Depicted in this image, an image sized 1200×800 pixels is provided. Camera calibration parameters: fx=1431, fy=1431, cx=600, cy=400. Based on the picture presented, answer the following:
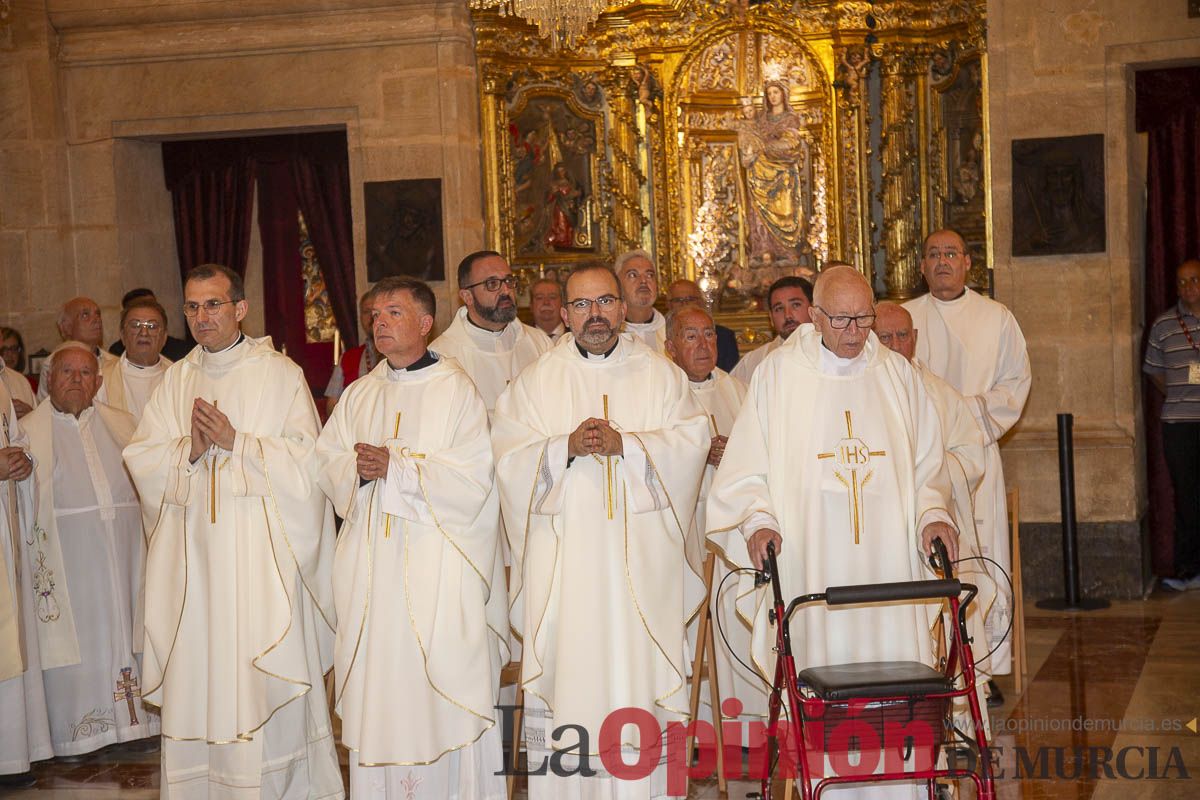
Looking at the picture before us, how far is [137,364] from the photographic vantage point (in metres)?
8.00

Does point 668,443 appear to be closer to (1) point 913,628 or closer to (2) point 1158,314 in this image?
(1) point 913,628

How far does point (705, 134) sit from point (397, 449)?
637cm

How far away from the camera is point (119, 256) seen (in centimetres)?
1095

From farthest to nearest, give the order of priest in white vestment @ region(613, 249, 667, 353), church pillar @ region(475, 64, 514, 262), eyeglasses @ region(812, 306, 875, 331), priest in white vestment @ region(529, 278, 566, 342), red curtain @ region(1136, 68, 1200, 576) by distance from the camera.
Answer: church pillar @ region(475, 64, 514, 262)
red curtain @ region(1136, 68, 1200, 576)
priest in white vestment @ region(529, 278, 566, 342)
priest in white vestment @ region(613, 249, 667, 353)
eyeglasses @ region(812, 306, 875, 331)

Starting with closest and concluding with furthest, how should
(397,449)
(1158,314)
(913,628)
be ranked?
1. (913,628)
2. (397,449)
3. (1158,314)

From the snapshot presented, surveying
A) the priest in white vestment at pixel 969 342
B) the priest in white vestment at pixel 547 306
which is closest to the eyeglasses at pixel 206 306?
the priest in white vestment at pixel 547 306

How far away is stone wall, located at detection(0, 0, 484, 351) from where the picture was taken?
10.3 meters

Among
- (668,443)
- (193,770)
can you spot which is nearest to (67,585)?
(193,770)

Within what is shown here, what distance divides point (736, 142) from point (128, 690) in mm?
6425

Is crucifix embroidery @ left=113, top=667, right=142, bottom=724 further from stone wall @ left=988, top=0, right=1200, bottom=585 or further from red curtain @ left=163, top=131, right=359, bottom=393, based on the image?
stone wall @ left=988, top=0, right=1200, bottom=585

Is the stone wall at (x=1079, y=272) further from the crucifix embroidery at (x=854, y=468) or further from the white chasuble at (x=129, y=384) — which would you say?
the white chasuble at (x=129, y=384)

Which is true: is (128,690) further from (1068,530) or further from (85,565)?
(1068,530)

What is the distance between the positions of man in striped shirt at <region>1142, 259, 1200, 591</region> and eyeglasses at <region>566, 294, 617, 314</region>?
18.2ft

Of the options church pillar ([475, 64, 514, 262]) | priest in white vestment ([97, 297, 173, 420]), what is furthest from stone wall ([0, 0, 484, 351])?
priest in white vestment ([97, 297, 173, 420])
